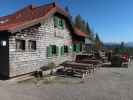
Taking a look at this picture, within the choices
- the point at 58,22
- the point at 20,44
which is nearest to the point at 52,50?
the point at 58,22

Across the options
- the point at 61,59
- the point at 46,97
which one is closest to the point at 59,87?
the point at 46,97

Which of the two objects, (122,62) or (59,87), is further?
(122,62)

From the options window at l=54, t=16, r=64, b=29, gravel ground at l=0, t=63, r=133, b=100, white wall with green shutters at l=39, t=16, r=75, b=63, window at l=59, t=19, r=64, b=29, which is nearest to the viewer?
gravel ground at l=0, t=63, r=133, b=100

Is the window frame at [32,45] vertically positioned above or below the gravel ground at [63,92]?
above

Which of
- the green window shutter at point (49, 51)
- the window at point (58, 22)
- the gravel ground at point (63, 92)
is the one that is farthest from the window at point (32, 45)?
the gravel ground at point (63, 92)

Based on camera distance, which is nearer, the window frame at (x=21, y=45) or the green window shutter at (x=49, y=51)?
the window frame at (x=21, y=45)

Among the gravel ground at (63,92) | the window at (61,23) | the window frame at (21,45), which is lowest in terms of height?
the gravel ground at (63,92)

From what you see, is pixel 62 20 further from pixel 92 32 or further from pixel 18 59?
pixel 92 32

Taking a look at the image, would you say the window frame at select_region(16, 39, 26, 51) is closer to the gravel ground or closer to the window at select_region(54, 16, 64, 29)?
the gravel ground

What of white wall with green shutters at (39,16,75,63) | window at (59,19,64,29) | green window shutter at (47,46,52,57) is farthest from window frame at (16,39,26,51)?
window at (59,19,64,29)

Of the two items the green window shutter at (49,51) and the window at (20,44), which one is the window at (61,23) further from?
the window at (20,44)

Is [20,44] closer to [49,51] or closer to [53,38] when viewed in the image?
[49,51]

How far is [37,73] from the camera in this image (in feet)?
39.4

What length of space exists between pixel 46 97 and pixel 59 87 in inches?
69.1
